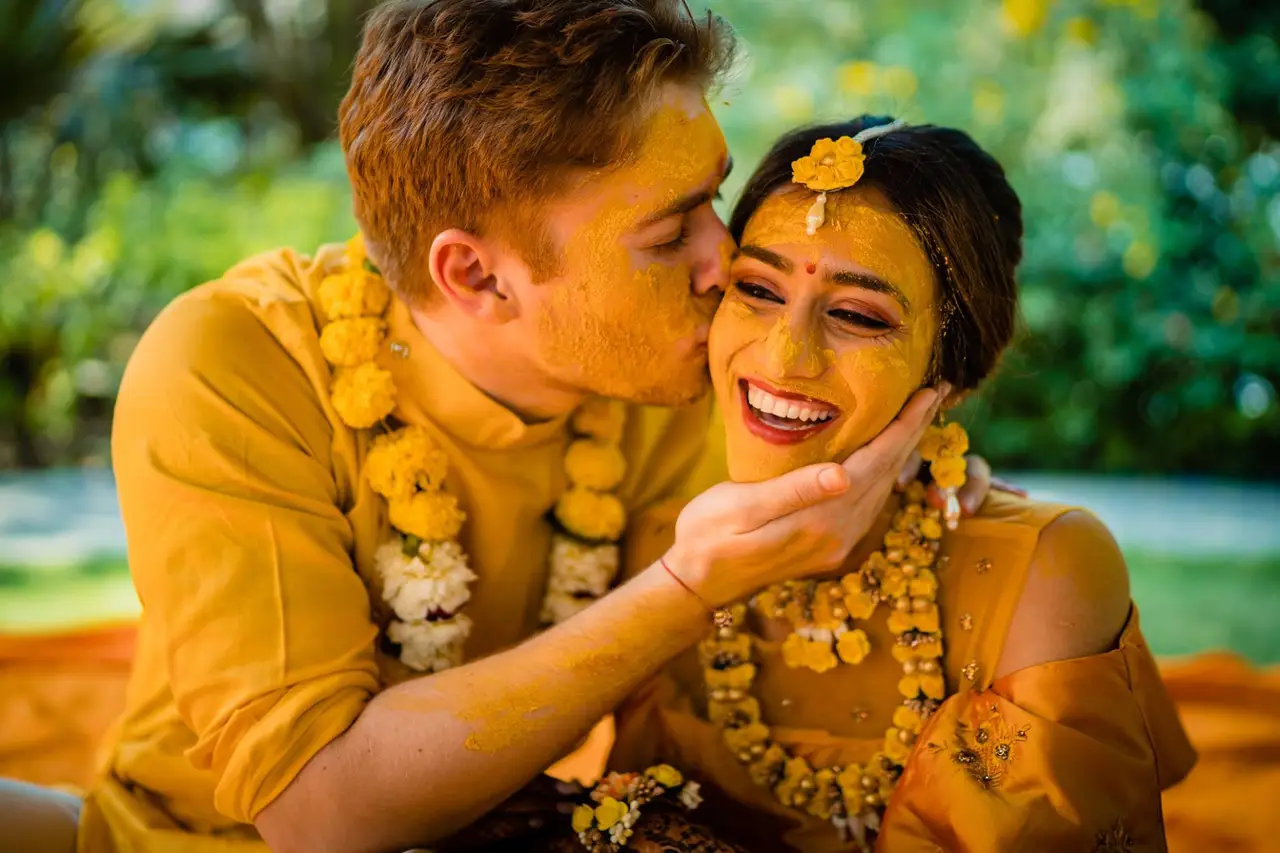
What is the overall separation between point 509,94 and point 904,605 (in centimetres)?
144

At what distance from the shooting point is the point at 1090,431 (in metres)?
8.39

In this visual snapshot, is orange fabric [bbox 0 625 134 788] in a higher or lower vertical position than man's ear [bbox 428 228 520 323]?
lower

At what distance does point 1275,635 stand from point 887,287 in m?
4.31

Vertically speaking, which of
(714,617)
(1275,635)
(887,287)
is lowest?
(1275,635)

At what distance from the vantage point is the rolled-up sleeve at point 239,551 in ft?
7.97

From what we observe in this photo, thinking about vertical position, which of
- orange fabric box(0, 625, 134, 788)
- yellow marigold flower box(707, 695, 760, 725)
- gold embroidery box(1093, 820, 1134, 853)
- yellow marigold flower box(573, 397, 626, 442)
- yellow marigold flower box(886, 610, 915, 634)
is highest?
yellow marigold flower box(573, 397, 626, 442)

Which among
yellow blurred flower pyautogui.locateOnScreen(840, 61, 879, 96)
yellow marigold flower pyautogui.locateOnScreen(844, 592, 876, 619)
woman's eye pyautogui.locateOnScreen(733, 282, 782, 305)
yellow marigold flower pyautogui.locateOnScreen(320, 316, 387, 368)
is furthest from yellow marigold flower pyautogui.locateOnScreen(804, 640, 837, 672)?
yellow blurred flower pyautogui.locateOnScreen(840, 61, 879, 96)

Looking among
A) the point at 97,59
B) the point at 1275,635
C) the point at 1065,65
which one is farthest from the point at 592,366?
the point at 97,59

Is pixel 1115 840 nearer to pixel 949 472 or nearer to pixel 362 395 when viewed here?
pixel 949 472

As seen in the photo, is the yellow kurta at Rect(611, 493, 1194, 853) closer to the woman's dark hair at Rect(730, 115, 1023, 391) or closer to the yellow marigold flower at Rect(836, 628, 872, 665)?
the yellow marigold flower at Rect(836, 628, 872, 665)

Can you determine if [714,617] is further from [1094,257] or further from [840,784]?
[1094,257]

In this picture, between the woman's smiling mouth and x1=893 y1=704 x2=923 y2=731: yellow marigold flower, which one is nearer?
the woman's smiling mouth

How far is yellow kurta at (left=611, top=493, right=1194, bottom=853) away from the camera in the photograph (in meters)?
2.26

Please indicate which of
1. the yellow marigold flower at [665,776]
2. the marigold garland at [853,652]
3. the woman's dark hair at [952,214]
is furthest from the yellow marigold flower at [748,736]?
the woman's dark hair at [952,214]
